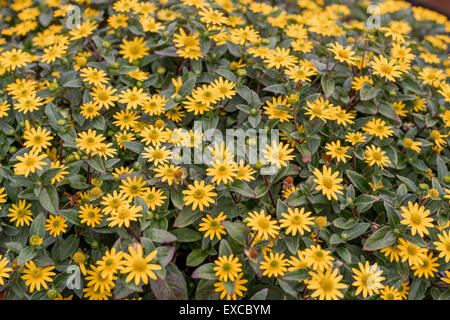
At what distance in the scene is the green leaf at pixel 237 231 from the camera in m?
1.65

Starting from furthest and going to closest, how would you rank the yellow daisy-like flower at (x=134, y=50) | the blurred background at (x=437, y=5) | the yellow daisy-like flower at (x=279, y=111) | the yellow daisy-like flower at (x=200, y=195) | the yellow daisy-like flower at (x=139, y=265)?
the blurred background at (x=437, y=5), the yellow daisy-like flower at (x=134, y=50), the yellow daisy-like flower at (x=279, y=111), the yellow daisy-like flower at (x=200, y=195), the yellow daisy-like flower at (x=139, y=265)

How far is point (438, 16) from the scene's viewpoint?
3789 mm

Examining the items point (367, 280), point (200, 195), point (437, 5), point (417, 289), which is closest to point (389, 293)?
point (367, 280)

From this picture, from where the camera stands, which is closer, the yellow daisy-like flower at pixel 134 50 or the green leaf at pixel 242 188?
the green leaf at pixel 242 188

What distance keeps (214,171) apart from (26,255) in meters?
0.93

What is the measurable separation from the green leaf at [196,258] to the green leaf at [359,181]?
2.85 feet

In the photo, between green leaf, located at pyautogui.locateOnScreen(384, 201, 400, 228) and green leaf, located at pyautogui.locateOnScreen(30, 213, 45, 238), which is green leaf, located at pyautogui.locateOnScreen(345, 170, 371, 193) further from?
green leaf, located at pyautogui.locateOnScreen(30, 213, 45, 238)

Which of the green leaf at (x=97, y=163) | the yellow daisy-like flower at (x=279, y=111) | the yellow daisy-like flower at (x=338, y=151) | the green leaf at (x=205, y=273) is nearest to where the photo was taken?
the green leaf at (x=205, y=273)

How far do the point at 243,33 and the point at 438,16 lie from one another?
8.46 ft

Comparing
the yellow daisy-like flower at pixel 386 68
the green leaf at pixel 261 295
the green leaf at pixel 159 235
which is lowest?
the green leaf at pixel 261 295

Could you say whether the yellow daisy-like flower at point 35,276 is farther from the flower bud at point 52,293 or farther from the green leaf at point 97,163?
the green leaf at point 97,163

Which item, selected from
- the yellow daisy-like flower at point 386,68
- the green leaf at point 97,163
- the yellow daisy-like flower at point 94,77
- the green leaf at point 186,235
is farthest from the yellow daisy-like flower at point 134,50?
the yellow daisy-like flower at point 386,68

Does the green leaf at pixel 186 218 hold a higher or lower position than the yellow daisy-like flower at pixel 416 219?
lower

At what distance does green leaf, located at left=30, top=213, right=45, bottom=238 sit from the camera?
172 cm
